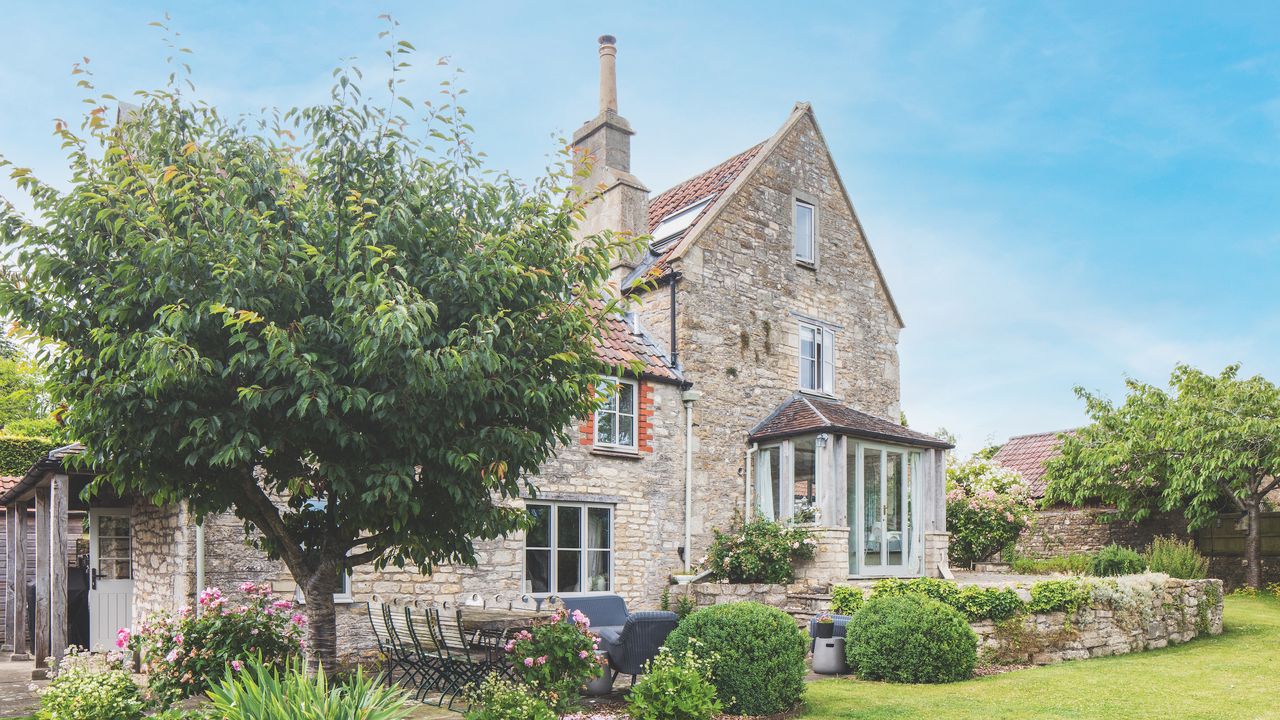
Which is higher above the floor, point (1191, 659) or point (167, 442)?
point (167, 442)

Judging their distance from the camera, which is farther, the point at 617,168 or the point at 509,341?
the point at 617,168

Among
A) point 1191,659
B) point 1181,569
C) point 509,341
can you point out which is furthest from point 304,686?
point 1181,569

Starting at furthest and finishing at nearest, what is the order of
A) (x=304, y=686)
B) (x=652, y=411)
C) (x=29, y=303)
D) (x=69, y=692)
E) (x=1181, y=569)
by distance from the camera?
(x=1181, y=569) → (x=652, y=411) → (x=69, y=692) → (x=29, y=303) → (x=304, y=686)

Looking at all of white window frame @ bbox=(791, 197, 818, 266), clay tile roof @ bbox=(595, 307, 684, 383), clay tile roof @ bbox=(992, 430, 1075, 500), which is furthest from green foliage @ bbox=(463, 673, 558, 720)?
clay tile roof @ bbox=(992, 430, 1075, 500)

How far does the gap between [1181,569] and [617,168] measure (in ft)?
43.3

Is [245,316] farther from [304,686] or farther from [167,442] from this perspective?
[304,686]

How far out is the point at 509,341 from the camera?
25.6 feet

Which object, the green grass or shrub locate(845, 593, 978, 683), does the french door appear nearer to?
the green grass

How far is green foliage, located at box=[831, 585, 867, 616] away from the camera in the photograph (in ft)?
47.0

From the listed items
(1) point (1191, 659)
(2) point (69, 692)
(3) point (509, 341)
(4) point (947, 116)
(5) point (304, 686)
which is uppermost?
(4) point (947, 116)

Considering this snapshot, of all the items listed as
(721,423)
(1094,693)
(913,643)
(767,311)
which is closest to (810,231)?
(767,311)

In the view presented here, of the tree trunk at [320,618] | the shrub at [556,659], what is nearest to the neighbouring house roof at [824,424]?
the shrub at [556,659]

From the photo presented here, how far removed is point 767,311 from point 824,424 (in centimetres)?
288

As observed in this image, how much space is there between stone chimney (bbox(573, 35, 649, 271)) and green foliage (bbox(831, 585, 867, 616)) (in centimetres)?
698
